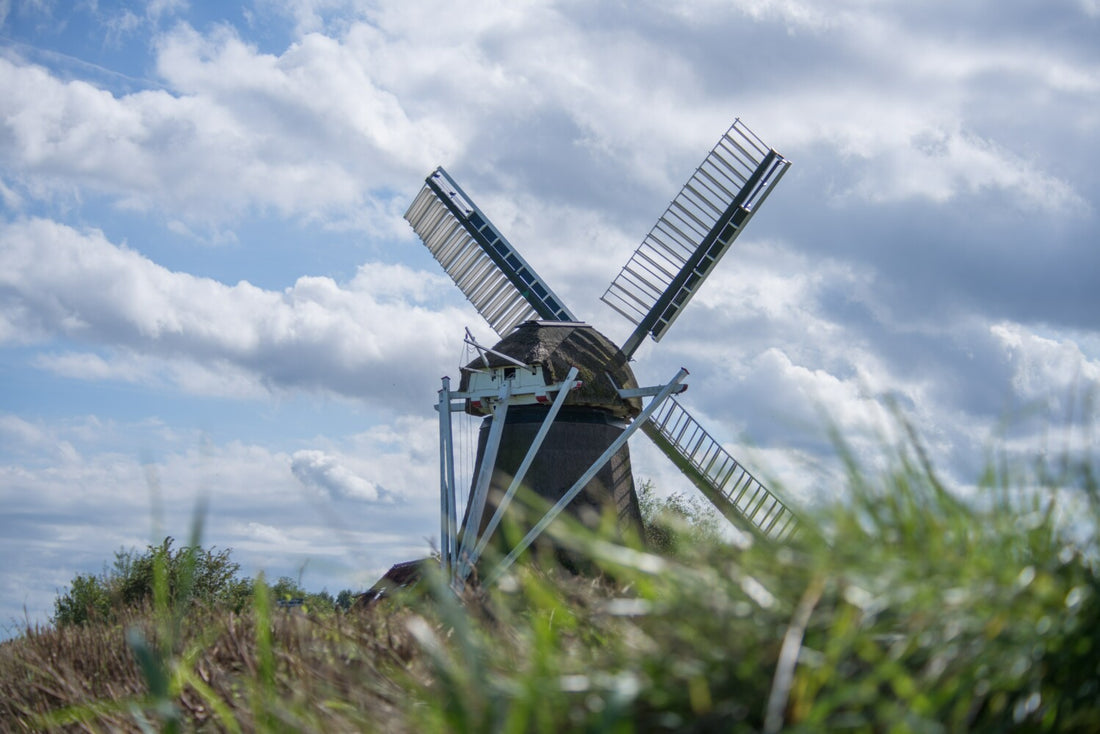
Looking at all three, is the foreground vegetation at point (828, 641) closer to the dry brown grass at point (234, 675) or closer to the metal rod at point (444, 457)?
the dry brown grass at point (234, 675)

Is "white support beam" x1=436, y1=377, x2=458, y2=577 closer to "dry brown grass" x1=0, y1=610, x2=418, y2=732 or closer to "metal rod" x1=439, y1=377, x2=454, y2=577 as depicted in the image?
"metal rod" x1=439, y1=377, x2=454, y2=577

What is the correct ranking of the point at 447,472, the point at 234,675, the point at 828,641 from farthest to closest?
the point at 447,472
the point at 234,675
the point at 828,641

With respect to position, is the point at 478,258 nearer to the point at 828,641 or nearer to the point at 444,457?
the point at 444,457

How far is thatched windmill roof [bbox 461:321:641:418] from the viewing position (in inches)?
697

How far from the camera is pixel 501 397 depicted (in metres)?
17.6

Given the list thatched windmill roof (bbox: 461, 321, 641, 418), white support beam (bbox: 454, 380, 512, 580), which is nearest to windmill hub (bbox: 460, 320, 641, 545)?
thatched windmill roof (bbox: 461, 321, 641, 418)

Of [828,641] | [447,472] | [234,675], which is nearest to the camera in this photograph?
[828,641]

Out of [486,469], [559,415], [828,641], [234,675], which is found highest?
[559,415]

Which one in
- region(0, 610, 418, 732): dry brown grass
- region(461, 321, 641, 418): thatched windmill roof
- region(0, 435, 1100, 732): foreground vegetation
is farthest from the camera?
region(461, 321, 641, 418): thatched windmill roof

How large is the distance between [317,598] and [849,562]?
3.54 metres

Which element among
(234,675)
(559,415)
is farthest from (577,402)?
(234,675)

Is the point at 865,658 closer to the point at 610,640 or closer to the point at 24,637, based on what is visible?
the point at 610,640

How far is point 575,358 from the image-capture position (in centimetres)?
1811

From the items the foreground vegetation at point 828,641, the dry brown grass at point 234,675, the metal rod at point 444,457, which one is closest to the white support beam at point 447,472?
the metal rod at point 444,457
